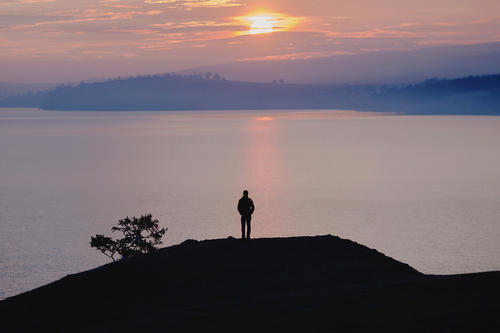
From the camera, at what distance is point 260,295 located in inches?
853

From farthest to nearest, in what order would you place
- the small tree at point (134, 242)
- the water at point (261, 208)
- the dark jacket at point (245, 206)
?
the water at point (261, 208) → the small tree at point (134, 242) → the dark jacket at point (245, 206)

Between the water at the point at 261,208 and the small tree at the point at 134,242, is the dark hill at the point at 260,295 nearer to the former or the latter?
the small tree at the point at 134,242

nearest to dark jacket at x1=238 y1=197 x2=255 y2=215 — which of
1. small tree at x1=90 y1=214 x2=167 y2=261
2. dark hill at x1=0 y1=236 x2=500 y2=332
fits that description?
dark hill at x1=0 y1=236 x2=500 y2=332

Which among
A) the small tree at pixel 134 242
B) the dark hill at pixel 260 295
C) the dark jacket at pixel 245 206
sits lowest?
the dark hill at pixel 260 295

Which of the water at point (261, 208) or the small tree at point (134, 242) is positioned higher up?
the water at point (261, 208)

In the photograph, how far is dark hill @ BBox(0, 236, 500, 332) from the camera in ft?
55.6

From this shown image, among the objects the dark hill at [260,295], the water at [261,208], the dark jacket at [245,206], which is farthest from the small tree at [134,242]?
the water at [261,208]

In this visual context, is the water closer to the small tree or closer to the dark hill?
the small tree

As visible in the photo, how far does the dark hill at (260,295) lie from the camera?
17.0 metres

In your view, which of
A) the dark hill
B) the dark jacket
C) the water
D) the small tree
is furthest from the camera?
the water

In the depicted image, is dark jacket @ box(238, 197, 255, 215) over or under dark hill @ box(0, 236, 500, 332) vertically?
over

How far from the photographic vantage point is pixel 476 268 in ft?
268

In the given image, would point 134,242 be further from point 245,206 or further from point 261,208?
point 261,208

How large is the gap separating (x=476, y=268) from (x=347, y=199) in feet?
176
